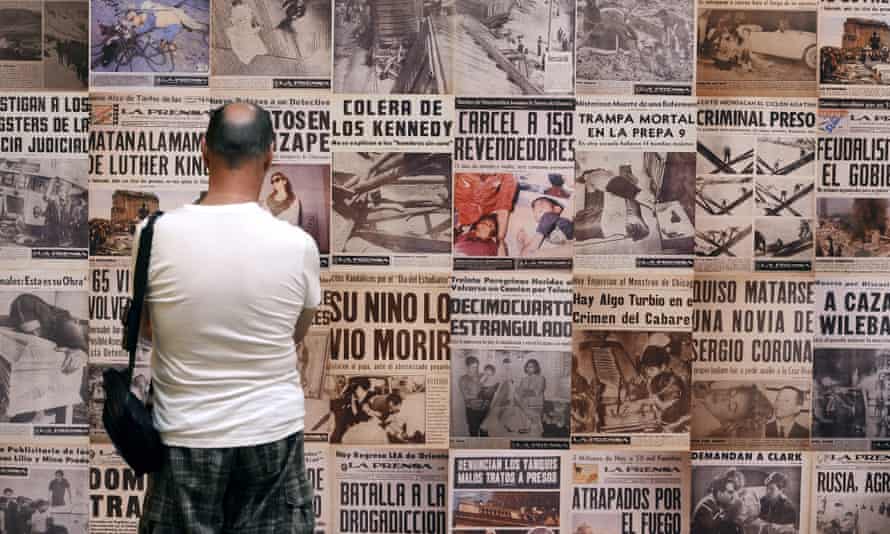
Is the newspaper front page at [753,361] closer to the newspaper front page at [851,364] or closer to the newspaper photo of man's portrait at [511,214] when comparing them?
the newspaper front page at [851,364]

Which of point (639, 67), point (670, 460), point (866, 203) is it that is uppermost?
point (639, 67)

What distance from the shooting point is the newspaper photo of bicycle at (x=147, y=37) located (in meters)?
3.40

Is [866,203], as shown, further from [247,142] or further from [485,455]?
[247,142]

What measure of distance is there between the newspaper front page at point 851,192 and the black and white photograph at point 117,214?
2268 mm

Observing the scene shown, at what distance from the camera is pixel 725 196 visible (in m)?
3.57

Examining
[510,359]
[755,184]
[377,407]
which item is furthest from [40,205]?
[755,184]

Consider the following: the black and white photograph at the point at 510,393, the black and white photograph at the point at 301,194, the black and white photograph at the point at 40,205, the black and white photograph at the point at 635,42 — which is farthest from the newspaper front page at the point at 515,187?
the black and white photograph at the point at 40,205

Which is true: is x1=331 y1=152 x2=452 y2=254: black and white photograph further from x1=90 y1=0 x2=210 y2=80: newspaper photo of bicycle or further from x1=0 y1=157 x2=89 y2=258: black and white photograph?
x1=0 y1=157 x2=89 y2=258: black and white photograph

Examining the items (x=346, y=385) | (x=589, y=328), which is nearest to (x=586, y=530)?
(x=589, y=328)

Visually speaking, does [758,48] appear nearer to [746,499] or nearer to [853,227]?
[853,227]

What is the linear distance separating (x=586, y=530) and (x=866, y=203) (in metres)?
1.54

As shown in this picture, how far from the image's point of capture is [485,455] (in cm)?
347

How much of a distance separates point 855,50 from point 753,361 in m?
1.17

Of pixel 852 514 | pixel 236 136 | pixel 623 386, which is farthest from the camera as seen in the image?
pixel 852 514
